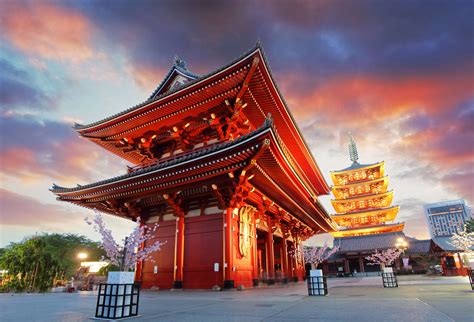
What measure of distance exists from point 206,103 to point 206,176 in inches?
199

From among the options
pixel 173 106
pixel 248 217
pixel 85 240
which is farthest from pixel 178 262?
pixel 85 240

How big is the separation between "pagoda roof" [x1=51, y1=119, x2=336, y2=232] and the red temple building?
0.05m

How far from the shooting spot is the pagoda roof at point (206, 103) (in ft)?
49.4

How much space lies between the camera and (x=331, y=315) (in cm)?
582

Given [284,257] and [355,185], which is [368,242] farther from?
[284,257]

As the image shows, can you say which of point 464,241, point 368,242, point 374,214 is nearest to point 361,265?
point 368,242

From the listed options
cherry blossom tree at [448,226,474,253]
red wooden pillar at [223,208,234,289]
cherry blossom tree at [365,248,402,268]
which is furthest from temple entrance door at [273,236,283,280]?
cherry blossom tree at [448,226,474,253]

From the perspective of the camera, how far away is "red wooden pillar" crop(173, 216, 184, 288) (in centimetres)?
1564

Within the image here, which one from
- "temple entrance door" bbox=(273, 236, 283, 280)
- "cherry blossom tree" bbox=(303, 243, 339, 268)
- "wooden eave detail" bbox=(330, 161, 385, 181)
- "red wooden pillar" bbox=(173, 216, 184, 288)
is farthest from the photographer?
"wooden eave detail" bbox=(330, 161, 385, 181)

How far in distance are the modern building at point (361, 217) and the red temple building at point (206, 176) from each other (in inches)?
1307

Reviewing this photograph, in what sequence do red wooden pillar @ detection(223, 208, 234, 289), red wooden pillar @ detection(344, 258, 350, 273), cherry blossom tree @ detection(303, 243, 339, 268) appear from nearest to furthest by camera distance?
red wooden pillar @ detection(223, 208, 234, 289)
cherry blossom tree @ detection(303, 243, 339, 268)
red wooden pillar @ detection(344, 258, 350, 273)

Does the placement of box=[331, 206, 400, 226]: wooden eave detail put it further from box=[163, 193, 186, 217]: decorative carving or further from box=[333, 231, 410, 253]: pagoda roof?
box=[163, 193, 186, 217]: decorative carving

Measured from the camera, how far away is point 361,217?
54438mm

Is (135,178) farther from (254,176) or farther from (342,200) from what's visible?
(342,200)
